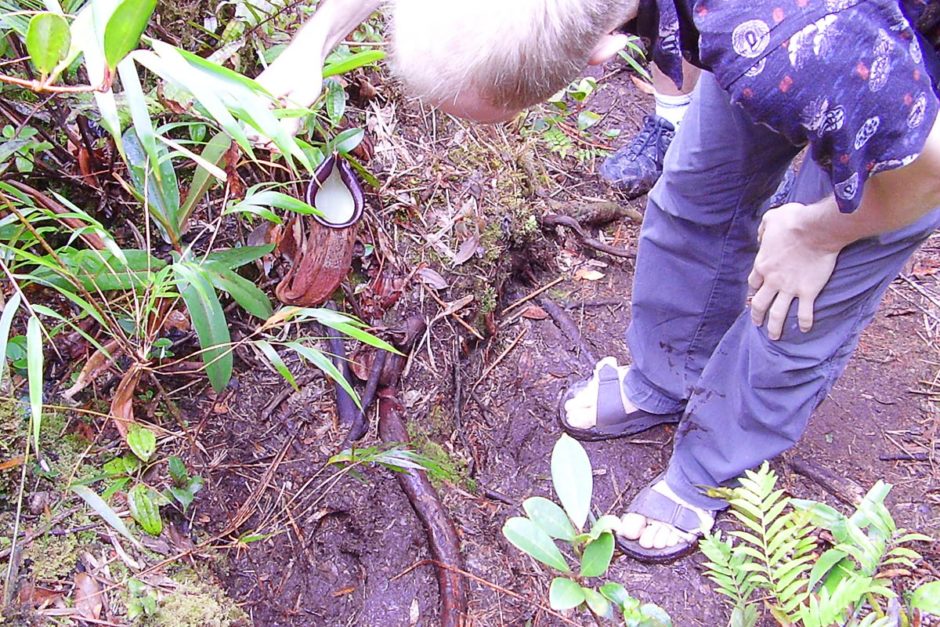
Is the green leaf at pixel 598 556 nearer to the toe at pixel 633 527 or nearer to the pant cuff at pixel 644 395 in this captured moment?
the toe at pixel 633 527

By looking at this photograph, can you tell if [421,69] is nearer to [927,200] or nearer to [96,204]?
[927,200]

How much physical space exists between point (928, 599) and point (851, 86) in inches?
25.2

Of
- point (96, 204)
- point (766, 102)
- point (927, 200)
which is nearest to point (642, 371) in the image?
point (927, 200)

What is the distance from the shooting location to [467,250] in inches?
84.1

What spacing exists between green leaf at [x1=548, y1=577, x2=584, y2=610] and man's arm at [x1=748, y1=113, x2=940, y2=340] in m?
0.78

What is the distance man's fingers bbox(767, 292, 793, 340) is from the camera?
1363 mm

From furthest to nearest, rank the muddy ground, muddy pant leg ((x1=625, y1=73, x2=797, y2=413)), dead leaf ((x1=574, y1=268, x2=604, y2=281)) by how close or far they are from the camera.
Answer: dead leaf ((x1=574, y1=268, x2=604, y2=281)) → the muddy ground → muddy pant leg ((x1=625, y1=73, x2=797, y2=413))

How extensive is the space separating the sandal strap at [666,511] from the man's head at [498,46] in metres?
1.24

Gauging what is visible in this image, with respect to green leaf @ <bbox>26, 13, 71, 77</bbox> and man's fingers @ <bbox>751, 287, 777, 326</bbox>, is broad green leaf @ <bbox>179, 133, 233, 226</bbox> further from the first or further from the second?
man's fingers @ <bbox>751, 287, 777, 326</bbox>

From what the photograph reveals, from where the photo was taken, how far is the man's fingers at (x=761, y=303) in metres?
1.40

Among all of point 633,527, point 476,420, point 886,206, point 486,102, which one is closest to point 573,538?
point 486,102

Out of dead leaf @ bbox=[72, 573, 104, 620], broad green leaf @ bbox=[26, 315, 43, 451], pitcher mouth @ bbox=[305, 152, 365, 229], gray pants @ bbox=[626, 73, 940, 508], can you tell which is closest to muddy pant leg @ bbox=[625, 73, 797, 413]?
gray pants @ bbox=[626, 73, 940, 508]

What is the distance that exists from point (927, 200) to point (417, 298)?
4.25ft

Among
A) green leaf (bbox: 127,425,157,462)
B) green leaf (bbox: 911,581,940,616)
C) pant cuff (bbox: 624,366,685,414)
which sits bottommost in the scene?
pant cuff (bbox: 624,366,685,414)
